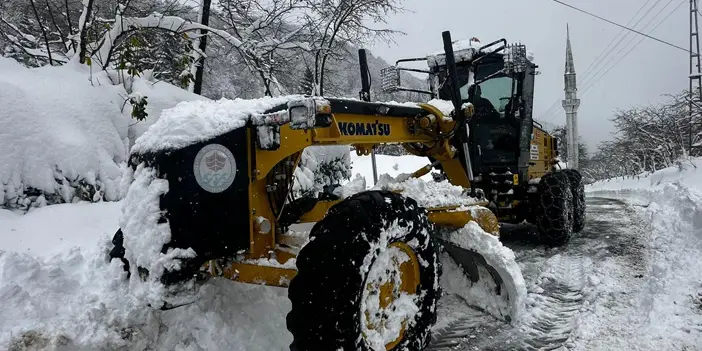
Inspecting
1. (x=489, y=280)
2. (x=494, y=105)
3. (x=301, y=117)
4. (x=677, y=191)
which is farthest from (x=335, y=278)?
(x=677, y=191)

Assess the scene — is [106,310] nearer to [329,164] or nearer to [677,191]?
[329,164]

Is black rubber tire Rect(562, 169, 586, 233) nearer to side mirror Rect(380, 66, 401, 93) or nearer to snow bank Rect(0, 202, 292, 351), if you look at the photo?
side mirror Rect(380, 66, 401, 93)

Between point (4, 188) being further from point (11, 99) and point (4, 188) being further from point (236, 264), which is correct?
point (236, 264)

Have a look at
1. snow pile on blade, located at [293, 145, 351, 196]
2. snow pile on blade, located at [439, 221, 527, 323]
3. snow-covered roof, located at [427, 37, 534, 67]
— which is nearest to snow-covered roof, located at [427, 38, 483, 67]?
snow-covered roof, located at [427, 37, 534, 67]

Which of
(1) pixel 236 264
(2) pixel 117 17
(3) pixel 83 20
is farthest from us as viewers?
(2) pixel 117 17

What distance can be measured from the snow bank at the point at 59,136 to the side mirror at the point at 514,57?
14.1 feet

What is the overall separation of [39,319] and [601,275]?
497 centimetres

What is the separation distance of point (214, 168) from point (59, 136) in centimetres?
287

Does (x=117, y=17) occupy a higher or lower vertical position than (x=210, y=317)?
higher

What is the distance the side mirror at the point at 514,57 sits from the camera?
500 centimetres

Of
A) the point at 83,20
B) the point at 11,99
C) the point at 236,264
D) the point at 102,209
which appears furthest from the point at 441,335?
the point at 83,20

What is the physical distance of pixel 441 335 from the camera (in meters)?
3.58

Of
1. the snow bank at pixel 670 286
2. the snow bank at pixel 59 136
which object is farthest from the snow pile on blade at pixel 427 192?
the snow bank at pixel 59 136

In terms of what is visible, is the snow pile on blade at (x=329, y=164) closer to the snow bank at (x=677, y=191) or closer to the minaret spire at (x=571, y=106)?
the snow bank at (x=677, y=191)
